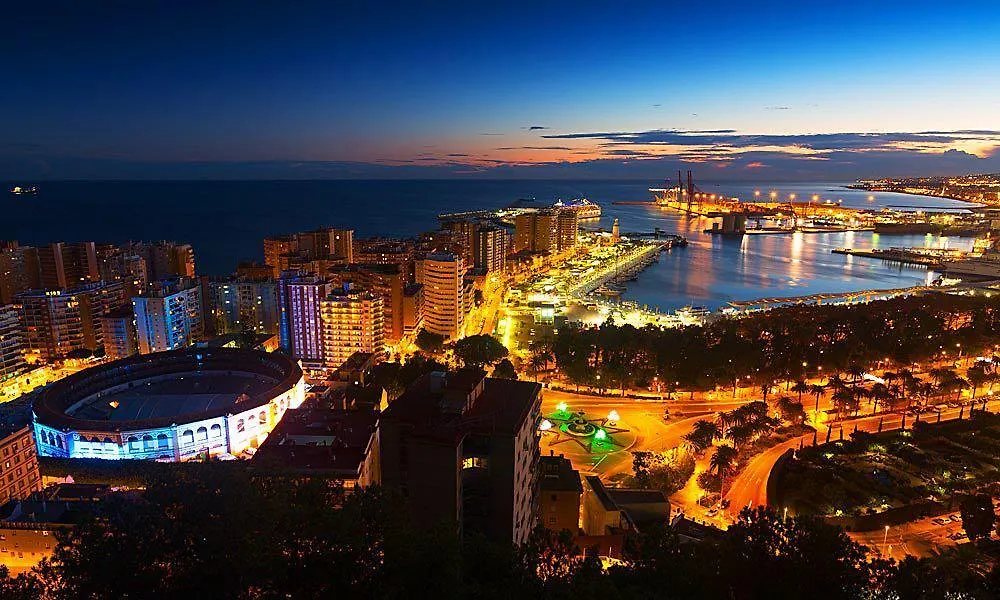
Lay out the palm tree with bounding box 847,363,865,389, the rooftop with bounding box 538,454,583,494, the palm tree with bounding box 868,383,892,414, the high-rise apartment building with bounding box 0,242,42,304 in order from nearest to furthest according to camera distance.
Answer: the rooftop with bounding box 538,454,583,494, the palm tree with bounding box 868,383,892,414, the palm tree with bounding box 847,363,865,389, the high-rise apartment building with bounding box 0,242,42,304

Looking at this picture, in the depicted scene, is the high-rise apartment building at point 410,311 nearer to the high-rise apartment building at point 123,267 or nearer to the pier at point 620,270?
the pier at point 620,270

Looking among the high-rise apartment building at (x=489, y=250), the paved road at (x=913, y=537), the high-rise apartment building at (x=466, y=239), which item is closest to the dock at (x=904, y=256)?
the high-rise apartment building at (x=489, y=250)

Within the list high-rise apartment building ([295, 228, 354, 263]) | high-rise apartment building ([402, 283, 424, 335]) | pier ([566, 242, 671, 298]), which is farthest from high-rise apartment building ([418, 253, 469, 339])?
high-rise apartment building ([295, 228, 354, 263])

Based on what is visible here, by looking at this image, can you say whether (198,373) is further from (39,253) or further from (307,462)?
(39,253)

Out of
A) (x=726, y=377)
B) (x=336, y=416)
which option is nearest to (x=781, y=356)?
(x=726, y=377)

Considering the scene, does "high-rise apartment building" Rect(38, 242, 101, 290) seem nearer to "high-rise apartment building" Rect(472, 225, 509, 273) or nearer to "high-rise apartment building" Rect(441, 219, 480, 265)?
"high-rise apartment building" Rect(441, 219, 480, 265)

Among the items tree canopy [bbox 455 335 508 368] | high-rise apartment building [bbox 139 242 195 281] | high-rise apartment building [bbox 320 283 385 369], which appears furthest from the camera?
high-rise apartment building [bbox 139 242 195 281]

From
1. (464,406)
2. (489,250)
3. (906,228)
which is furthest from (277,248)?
(906,228)
